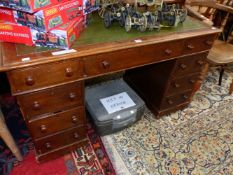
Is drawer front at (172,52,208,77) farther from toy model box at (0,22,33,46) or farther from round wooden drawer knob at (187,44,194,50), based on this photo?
toy model box at (0,22,33,46)

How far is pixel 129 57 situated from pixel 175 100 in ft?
2.58

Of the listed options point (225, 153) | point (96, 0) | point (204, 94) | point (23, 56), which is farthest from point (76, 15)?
point (204, 94)

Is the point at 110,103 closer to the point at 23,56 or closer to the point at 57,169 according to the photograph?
the point at 57,169

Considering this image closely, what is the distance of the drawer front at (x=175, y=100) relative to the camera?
1.64m

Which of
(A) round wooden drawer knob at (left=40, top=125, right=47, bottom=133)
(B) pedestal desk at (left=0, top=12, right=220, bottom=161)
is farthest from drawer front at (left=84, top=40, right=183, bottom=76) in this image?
(A) round wooden drawer knob at (left=40, top=125, right=47, bottom=133)

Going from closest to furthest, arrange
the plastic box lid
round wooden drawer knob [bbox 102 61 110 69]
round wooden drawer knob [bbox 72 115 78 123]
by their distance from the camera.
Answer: round wooden drawer knob [bbox 102 61 110 69] → round wooden drawer knob [bbox 72 115 78 123] → the plastic box lid

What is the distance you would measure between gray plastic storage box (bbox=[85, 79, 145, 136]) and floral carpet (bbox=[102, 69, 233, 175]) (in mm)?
129

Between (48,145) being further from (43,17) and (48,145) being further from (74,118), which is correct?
(43,17)

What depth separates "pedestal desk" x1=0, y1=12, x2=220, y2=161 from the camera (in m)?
0.89

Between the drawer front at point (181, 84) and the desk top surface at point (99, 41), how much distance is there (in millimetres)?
396

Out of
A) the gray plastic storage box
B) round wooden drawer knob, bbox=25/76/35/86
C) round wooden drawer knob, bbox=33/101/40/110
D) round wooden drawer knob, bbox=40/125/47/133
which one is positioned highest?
round wooden drawer knob, bbox=25/76/35/86

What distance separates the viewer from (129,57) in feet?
3.61

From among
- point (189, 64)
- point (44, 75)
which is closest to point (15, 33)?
point (44, 75)

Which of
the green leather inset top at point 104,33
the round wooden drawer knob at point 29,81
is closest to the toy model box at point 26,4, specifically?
the green leather inset top at point 104,33
